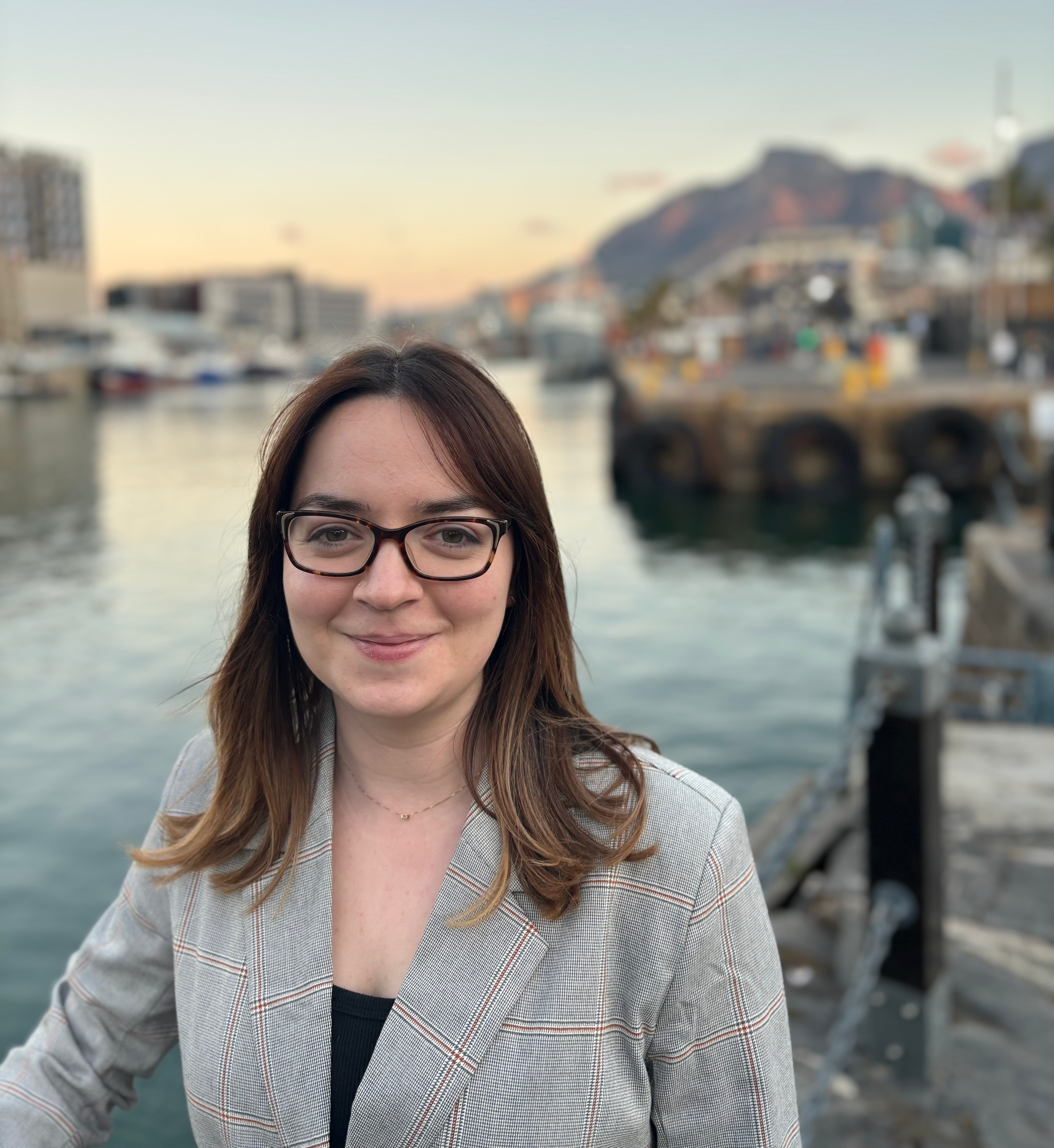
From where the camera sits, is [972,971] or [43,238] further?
[43,238]

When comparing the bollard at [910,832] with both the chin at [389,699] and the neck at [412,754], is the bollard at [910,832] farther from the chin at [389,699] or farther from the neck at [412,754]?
the chin at [389,699]

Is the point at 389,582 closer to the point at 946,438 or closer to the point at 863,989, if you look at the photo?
the point at 863,989

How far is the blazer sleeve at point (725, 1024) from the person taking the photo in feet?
4.70

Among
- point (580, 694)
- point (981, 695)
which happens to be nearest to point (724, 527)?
point (981, 695)

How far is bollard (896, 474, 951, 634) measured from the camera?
285 inches

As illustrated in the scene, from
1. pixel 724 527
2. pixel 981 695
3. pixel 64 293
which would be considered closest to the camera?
pixel 981 695

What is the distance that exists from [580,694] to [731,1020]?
50 centimetres

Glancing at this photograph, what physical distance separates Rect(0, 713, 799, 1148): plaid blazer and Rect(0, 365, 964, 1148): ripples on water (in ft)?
2.01

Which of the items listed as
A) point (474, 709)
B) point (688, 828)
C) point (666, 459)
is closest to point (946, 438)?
point (666, 459)

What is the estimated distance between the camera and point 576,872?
1448 millimetres

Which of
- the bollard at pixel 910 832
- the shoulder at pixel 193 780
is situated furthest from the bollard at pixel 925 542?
the shoulder at pixel 193 780

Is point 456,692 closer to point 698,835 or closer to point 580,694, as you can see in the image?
point 580,694

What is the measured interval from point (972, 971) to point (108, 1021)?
11.8 feet

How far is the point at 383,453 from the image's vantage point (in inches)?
59.2
